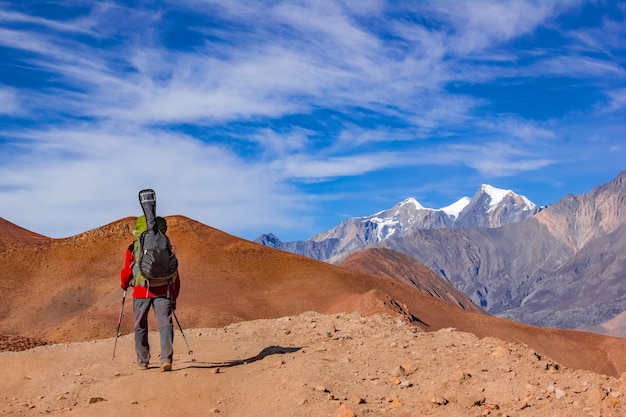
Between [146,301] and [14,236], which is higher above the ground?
[14,236]

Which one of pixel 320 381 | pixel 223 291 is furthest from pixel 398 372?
pixel 223 291

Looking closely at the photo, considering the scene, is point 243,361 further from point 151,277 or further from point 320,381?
point 320,381

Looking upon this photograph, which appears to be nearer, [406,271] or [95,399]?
[95,399]

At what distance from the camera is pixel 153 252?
35.3 ft

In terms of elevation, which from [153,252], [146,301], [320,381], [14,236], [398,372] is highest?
[14,236]

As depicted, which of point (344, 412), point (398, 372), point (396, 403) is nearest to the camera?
point (344, 412)

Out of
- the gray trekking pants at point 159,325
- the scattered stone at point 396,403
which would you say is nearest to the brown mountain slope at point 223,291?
the gray trekking pants at point 159,325

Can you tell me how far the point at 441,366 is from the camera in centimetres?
1046

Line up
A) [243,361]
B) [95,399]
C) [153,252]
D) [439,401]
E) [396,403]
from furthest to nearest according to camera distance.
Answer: [243,361] < [153,252] < [95,399] < [396,403] < [439,401]

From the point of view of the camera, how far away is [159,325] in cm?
1116

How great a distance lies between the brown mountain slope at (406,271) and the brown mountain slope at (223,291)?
3009 inches

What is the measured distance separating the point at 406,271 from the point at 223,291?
10041cm

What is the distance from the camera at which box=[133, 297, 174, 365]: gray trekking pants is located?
431 inches

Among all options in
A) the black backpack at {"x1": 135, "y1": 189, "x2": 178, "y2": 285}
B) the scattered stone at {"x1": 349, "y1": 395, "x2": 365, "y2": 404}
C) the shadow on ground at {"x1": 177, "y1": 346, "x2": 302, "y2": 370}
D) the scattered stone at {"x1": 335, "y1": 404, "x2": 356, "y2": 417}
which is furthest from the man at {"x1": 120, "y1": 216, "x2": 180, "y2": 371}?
the scattered stone at {"x1": 335, "y1": 404, "x2": 356, "y2": 417}
